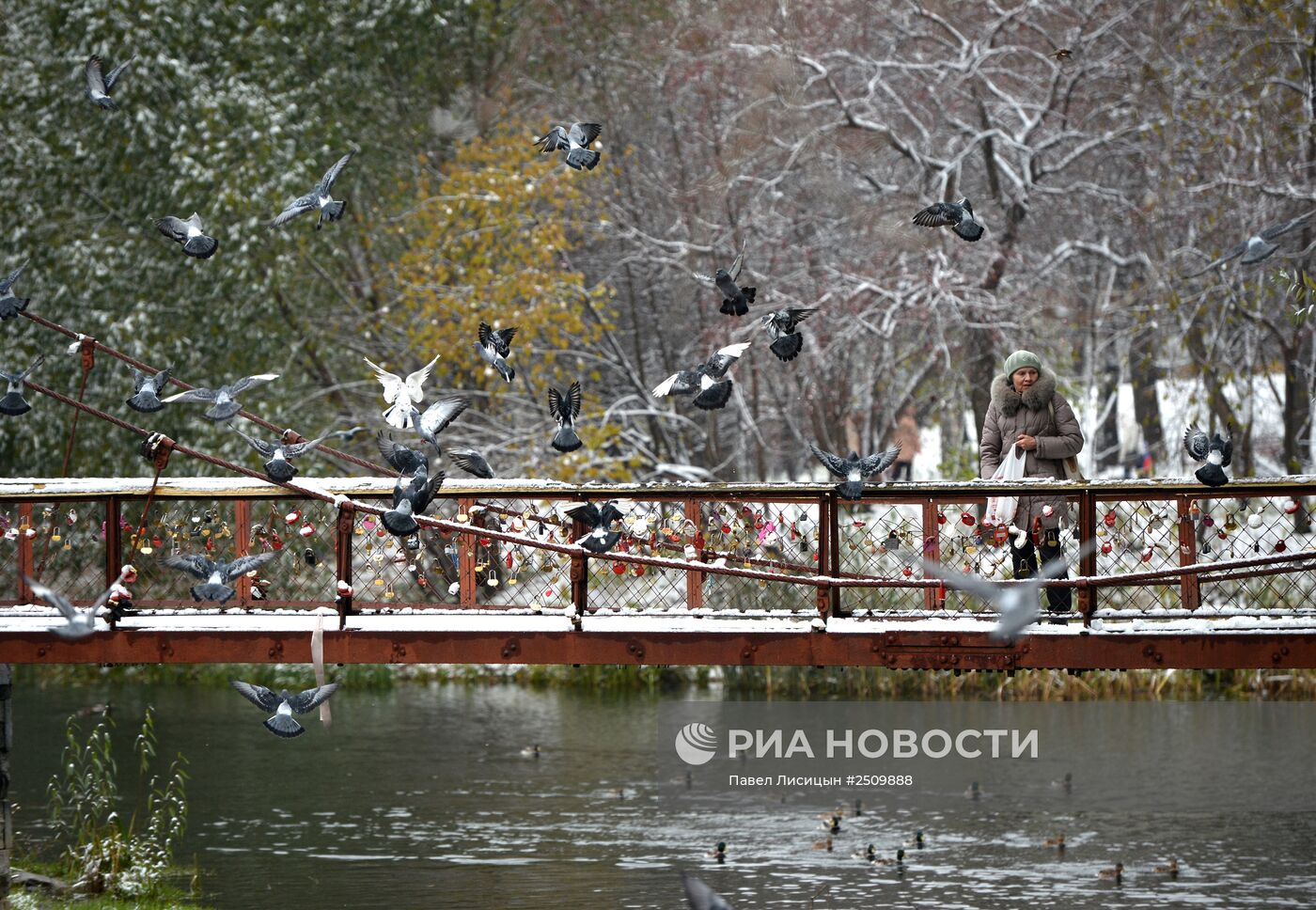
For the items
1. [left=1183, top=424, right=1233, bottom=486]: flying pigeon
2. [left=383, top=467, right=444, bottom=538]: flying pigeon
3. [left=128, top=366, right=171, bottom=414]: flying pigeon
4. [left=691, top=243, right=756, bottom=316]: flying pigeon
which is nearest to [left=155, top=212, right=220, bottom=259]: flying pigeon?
[left=128, top=366, right=171, bottom=414]: flying pigeon

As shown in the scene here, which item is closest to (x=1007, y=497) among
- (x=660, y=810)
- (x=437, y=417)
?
(x=437, y=417)

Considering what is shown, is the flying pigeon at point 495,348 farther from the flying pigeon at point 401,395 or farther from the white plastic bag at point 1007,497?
the white plastic bag at point 1007,497

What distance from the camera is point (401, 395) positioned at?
11719 mm

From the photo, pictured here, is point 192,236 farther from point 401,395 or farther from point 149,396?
point 401,395

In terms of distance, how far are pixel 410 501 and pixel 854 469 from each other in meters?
2.42

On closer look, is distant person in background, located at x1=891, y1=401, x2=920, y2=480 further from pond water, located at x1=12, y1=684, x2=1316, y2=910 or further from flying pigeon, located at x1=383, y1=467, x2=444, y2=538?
flying pigeon, located at x1=383, y1=467, x2=444, y2=538

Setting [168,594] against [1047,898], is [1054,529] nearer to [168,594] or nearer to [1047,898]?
[1047,898]

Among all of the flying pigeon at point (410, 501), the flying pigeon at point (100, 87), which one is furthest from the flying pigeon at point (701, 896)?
the flying pigeon at point (100, 87)

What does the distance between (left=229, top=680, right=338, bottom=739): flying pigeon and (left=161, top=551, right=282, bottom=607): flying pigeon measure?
0.55 m

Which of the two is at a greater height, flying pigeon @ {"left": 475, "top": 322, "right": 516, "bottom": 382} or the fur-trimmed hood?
flying pigeon @ {"left": 475, "top": 322, "right": 516, "bottom": 382}

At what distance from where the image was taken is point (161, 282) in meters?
24.3

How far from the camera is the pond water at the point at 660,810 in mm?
14562

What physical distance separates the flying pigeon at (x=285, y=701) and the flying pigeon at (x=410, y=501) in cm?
115

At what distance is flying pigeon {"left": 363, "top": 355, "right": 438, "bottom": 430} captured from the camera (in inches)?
438
